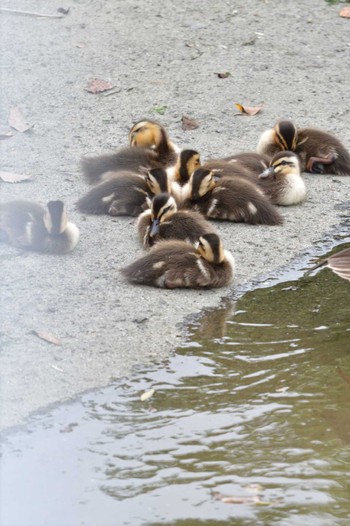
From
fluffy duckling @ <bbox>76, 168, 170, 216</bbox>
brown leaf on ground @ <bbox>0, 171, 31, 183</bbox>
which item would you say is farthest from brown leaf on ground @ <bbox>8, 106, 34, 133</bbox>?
fluffy duckling @ <bbox>76, 168, 170, 216</bbox>

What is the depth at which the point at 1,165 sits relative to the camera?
23.7 ft

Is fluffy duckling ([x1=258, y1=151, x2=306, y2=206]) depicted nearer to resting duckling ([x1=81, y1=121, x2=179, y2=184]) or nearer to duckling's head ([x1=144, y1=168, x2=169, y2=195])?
resting duckling ([x1=81, y1=121, x2=179, y2=184])

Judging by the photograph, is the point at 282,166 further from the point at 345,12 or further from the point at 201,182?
the point at 345,12

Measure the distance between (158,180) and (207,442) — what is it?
2631 millimetres

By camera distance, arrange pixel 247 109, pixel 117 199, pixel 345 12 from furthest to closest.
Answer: pixel 345 12 → pixel 247 109 → pixel 117 199

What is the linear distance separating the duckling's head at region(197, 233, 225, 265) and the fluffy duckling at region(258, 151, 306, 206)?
1.41m

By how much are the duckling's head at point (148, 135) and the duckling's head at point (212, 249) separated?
1711 millimetres

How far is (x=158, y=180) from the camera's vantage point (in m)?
6.52

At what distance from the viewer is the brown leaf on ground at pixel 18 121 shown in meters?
7.89

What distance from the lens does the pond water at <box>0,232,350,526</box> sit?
376cm

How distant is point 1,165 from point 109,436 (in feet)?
11.3

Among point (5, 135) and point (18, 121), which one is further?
point (18, 121)

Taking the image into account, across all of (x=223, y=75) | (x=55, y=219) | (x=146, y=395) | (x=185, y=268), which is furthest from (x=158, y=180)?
(x=223, y=75)

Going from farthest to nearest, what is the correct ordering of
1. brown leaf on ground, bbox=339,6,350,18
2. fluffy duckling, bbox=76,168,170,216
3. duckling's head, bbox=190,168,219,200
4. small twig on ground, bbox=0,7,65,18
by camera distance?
brown leaf on ground, bbox=339,6,350,18
small twig on ground, bbox=0,7,65,18
fluffy duckling, bbox=76,168,170,216
duckling's head, bbox=190,168,219,200
